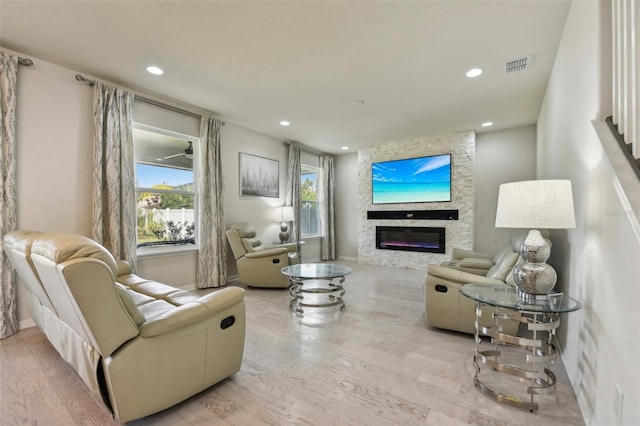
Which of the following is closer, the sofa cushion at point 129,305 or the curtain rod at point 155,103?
the sofa cushion at point 129,305

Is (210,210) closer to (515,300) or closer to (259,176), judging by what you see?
(259,176)

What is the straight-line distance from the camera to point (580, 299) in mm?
1827

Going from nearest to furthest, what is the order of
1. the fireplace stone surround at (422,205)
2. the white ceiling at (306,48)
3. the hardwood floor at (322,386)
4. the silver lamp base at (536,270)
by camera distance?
the hardwood floor at (322,386)
the silver lamp base at (536,270)
the white ceiling at (306,48)
the fireplace stone surround at (422,205)

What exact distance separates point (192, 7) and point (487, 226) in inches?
225

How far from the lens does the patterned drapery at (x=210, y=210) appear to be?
14.2 ft

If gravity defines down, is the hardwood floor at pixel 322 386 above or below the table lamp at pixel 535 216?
below

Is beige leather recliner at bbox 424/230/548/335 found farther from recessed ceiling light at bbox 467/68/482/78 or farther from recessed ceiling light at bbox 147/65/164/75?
recessed ceiling light at bbox 147/65/164/75

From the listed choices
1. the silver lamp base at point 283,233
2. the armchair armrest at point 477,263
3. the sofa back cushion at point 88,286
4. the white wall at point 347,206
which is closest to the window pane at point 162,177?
the silver lamp base at point 283,233

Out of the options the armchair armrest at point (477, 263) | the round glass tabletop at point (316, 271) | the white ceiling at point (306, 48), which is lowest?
the round glass tabletop at point (316, 271)

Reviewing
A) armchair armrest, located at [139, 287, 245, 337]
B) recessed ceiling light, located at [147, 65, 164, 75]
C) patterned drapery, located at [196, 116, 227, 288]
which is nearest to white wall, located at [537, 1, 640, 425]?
armchair armrest, located at [139, 287, 245, 337]

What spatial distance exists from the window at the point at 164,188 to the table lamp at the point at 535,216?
164 inches

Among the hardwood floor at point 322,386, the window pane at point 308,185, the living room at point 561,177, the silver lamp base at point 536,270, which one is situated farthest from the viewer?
the window pane at point 308,185

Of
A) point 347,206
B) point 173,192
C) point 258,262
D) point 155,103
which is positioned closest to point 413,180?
point 347,206

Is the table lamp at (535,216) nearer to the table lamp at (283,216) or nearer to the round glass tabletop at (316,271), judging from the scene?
the round glass tabletop at (316,271)
